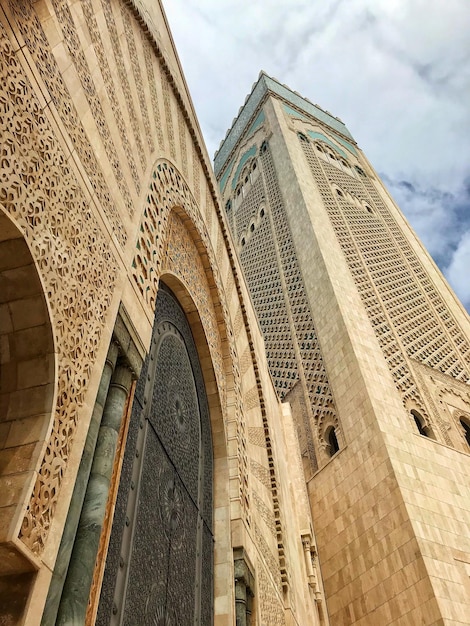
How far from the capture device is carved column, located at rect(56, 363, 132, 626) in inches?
44.9

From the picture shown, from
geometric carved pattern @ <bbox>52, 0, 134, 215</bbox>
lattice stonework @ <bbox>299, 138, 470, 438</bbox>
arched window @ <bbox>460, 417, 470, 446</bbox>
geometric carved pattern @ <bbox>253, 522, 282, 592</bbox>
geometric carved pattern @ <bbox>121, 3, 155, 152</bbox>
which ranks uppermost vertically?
lattice stonework @ <bbox>299, 138, 470, 438</bbox>

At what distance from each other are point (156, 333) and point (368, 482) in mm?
2641

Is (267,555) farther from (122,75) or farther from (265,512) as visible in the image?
(122,75)

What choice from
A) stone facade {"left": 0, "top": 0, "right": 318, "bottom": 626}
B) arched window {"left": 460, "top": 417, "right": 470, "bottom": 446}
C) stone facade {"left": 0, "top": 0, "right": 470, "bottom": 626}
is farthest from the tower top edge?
stone facade {"left": 0, "top": 0, "right": 318, "bottom": 626}

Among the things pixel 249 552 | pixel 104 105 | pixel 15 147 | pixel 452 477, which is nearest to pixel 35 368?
pixel 15 147

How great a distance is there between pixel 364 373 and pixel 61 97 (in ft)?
13.1

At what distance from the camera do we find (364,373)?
4.91 metres

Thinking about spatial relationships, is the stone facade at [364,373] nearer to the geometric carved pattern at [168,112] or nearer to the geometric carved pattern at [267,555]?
the geometric carved pattern at [267,555]

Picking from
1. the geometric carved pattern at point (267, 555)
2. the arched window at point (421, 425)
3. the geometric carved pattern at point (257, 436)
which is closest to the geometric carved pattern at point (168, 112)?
the geometric carved pattern at point (257, 436)

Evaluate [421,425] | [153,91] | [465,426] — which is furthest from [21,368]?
[465,426]

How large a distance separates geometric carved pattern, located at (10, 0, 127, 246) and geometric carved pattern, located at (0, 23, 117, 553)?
0.05 m

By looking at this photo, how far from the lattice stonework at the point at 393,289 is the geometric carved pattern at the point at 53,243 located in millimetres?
4294

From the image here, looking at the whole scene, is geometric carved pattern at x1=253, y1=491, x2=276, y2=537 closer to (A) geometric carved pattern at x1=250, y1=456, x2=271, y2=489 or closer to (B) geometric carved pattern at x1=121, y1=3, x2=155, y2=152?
(A) geometric carved pattern at x1=250, y1=456, x2=271, y2=489

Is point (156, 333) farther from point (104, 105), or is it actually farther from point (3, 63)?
point (3, 63)
